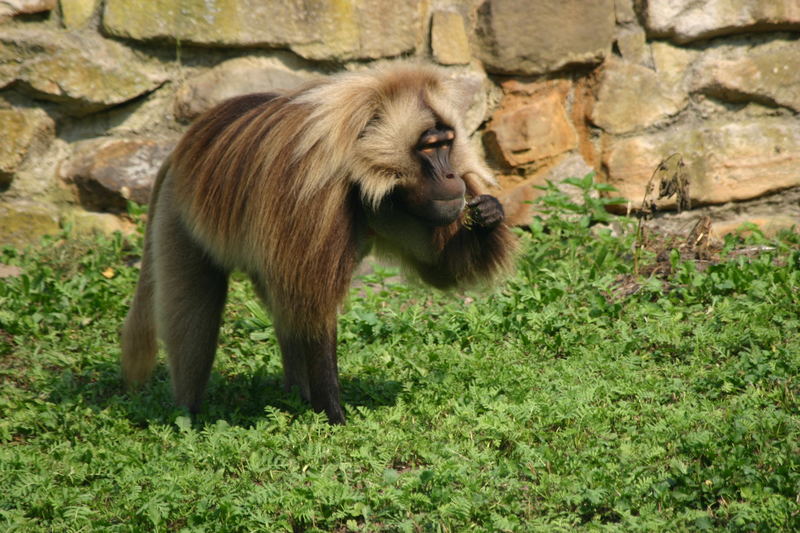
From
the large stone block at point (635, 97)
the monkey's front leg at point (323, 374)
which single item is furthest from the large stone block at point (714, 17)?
the monkey's front leg at point (323, 374)

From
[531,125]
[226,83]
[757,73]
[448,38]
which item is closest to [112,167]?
[226,83]

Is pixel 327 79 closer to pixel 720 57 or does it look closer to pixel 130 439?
pixel 130 439

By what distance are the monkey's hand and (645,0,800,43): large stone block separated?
284cm

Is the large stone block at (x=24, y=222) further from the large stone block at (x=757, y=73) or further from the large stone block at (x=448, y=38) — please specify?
the large stone block at (x=757, y=73)

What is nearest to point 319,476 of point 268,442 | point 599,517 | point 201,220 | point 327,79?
point 268,442

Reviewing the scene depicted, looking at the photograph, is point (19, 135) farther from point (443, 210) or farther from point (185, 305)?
point (443, 210)

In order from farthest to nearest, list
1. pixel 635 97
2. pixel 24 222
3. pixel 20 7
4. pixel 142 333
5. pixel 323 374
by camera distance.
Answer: pixel 635 97, pixel 24 222, pixel 20 7, pixel 142 333, pixel 323 374

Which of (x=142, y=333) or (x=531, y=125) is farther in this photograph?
(x=531, y=125)

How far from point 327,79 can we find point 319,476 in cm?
174

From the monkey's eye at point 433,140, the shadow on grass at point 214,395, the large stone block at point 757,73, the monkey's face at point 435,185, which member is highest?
the large stone block at point 757,73

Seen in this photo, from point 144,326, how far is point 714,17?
14.0 feet

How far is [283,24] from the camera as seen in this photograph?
5.68 m

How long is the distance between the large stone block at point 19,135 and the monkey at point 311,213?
63.6 inches

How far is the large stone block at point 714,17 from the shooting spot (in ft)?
19.5
